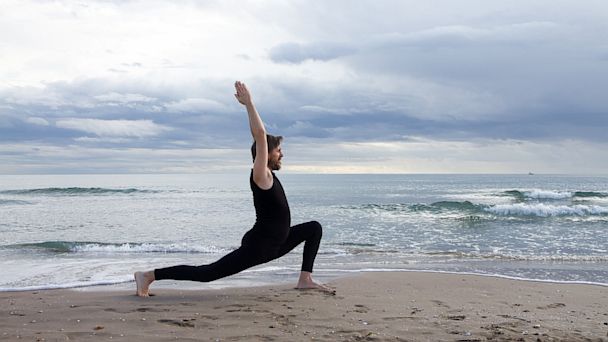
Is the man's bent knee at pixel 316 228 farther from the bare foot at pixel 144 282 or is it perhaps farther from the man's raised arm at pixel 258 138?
the bare foot at pixel 144 282

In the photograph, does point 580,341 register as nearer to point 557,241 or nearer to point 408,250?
point 408,250

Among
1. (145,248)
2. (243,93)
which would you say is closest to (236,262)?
(243,93)

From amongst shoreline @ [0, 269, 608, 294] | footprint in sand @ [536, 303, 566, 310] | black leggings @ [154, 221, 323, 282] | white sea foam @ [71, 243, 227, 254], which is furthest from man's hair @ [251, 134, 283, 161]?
white sea foam @ [71, 243, 227, 254]

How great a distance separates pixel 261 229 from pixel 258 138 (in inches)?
41.1

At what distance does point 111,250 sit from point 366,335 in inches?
391

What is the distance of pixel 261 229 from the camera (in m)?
5.58

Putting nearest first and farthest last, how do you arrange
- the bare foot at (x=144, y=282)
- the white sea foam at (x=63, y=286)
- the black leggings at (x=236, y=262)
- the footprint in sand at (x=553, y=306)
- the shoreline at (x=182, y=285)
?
the black leggings at (x=236, y=262) < the footprint in sand at (x=553, y=306) < the bare foot at (x=144, y=282) < the shoreline at (x=182, y=285) < the white sea foam at (x=63, y=286)

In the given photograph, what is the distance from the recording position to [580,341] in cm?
422

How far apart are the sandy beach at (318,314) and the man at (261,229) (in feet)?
Result: 0.93

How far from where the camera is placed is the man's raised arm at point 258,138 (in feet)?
15.9

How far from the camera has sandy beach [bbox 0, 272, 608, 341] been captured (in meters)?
4.27

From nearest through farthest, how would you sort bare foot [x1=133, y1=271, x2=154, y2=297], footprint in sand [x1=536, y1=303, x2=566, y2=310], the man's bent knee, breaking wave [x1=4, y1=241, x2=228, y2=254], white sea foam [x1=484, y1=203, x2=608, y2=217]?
1. footprint in sand [x1=536, y1=303, x2=566, y2=310]
2. bare foot [x1=133, y1=271, x2=154, y2=297]
3. the man's bent knee
4. breaking wave [x1=4, y1=241, x2=228, y2=254]
5. white sea foam [x1=484, y1=203, x2=608, y2=217]

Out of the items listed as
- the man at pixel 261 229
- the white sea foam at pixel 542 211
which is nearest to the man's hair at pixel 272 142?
the man at pixel 261 229

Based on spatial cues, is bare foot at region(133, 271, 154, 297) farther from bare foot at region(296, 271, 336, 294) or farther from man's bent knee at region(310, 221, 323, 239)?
man's bent knee at region(310, 221, 323, 239)
